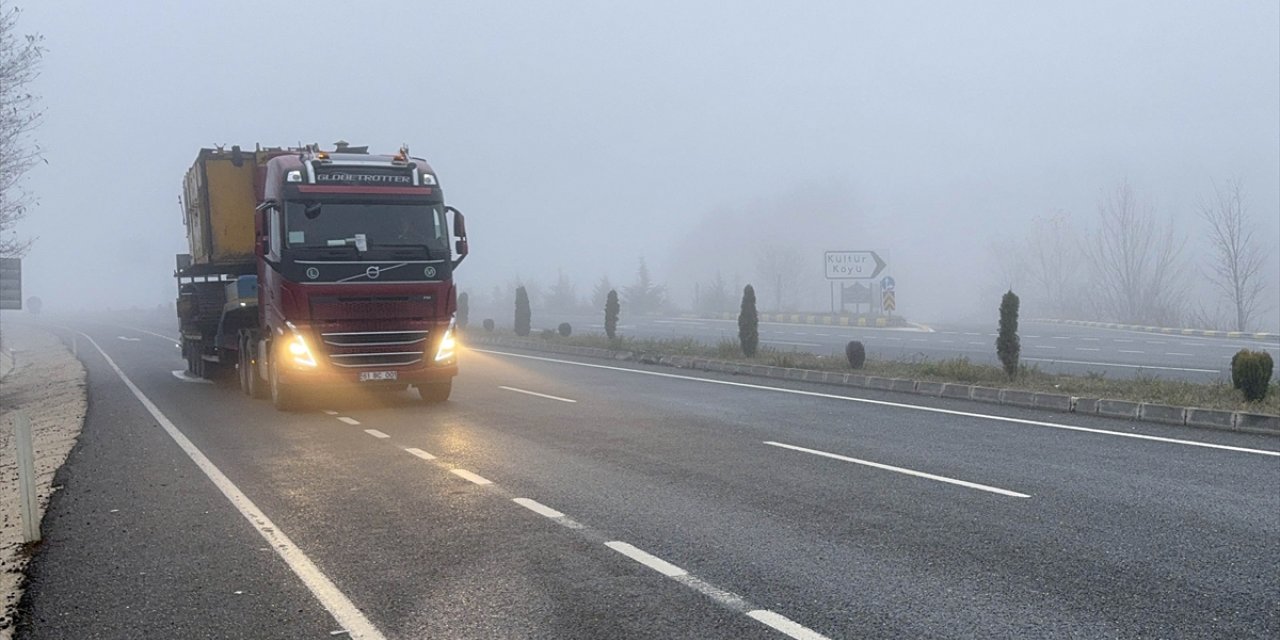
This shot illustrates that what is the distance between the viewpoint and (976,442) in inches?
441

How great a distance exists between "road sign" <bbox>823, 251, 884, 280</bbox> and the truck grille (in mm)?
42031

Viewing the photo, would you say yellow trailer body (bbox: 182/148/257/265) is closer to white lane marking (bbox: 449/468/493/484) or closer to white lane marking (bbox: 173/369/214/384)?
white lane marking (bbox: 173/369/214/384)

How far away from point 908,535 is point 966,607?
1587 millimetres

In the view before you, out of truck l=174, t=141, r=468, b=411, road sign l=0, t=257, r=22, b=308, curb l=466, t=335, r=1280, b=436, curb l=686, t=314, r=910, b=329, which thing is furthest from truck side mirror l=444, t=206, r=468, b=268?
curb l=686, t=314, r=910, b=329

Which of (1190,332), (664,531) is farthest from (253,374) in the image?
(1190,332)

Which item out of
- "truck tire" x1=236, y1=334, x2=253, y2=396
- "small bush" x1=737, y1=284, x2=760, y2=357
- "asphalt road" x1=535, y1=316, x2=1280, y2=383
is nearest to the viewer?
"truck tire" x1=236, y1=334, x2=253, y2=396

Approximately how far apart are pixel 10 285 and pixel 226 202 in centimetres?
2315

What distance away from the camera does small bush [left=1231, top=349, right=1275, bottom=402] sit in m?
13.2

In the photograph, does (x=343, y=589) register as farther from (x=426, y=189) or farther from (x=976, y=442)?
(x=426, y=189)

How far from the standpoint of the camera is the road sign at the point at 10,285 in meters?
35.2

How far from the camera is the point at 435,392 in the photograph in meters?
15.7

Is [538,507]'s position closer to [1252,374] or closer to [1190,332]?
[1252,374]

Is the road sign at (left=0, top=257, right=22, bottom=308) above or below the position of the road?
above

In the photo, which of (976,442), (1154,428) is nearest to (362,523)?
(976,442)
